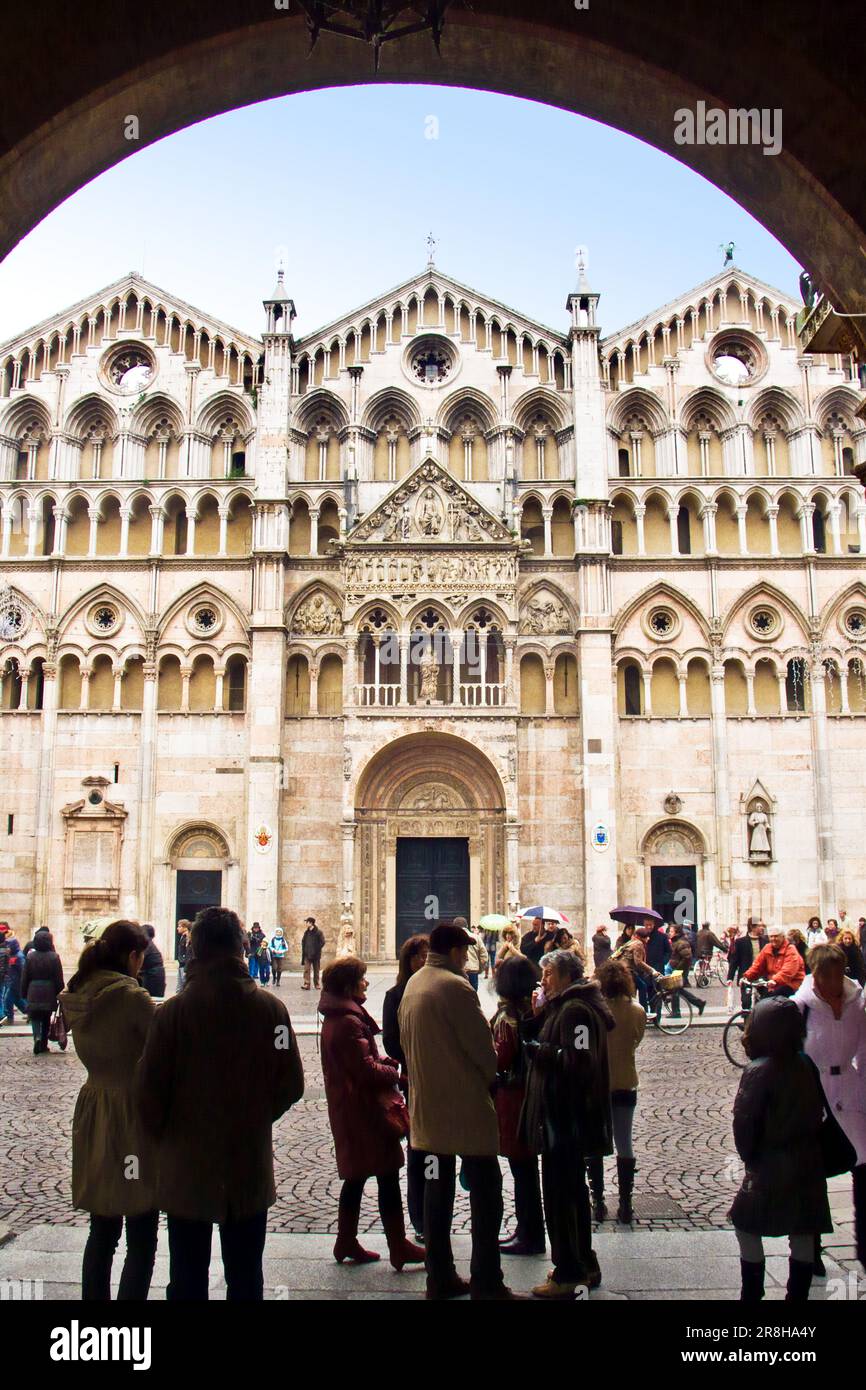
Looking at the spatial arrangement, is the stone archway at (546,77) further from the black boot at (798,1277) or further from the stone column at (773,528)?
the stone column at (773,528)

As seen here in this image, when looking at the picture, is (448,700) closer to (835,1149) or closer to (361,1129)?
(361,1129)

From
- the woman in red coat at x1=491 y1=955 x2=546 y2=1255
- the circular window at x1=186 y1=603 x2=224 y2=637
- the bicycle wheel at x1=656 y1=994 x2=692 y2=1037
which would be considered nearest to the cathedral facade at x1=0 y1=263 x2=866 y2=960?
the circular window at x1=186 y1=603 x2=224 y2=637

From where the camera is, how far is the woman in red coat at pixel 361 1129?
7172mm

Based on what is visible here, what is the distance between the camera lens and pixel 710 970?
29.7 meters

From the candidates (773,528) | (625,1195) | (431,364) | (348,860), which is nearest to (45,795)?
(348,860)

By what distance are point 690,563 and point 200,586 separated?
15.0m

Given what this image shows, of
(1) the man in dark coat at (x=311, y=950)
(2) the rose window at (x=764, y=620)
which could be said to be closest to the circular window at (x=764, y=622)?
(2) the rose window at (x=764, y=620)

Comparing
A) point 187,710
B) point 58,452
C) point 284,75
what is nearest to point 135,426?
point 58,452

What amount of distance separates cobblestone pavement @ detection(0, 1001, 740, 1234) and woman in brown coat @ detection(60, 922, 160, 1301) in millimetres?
2691

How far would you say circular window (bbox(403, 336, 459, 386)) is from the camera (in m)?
35.1

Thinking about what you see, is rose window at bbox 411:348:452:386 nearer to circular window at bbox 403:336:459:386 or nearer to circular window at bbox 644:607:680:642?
circular window at bbox 403:336:459:386

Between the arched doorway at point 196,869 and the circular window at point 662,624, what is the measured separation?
564 inches

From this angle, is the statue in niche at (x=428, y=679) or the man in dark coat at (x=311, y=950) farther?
the statue in niche at (x=428, y=679)

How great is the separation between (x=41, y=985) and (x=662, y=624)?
22173mm
